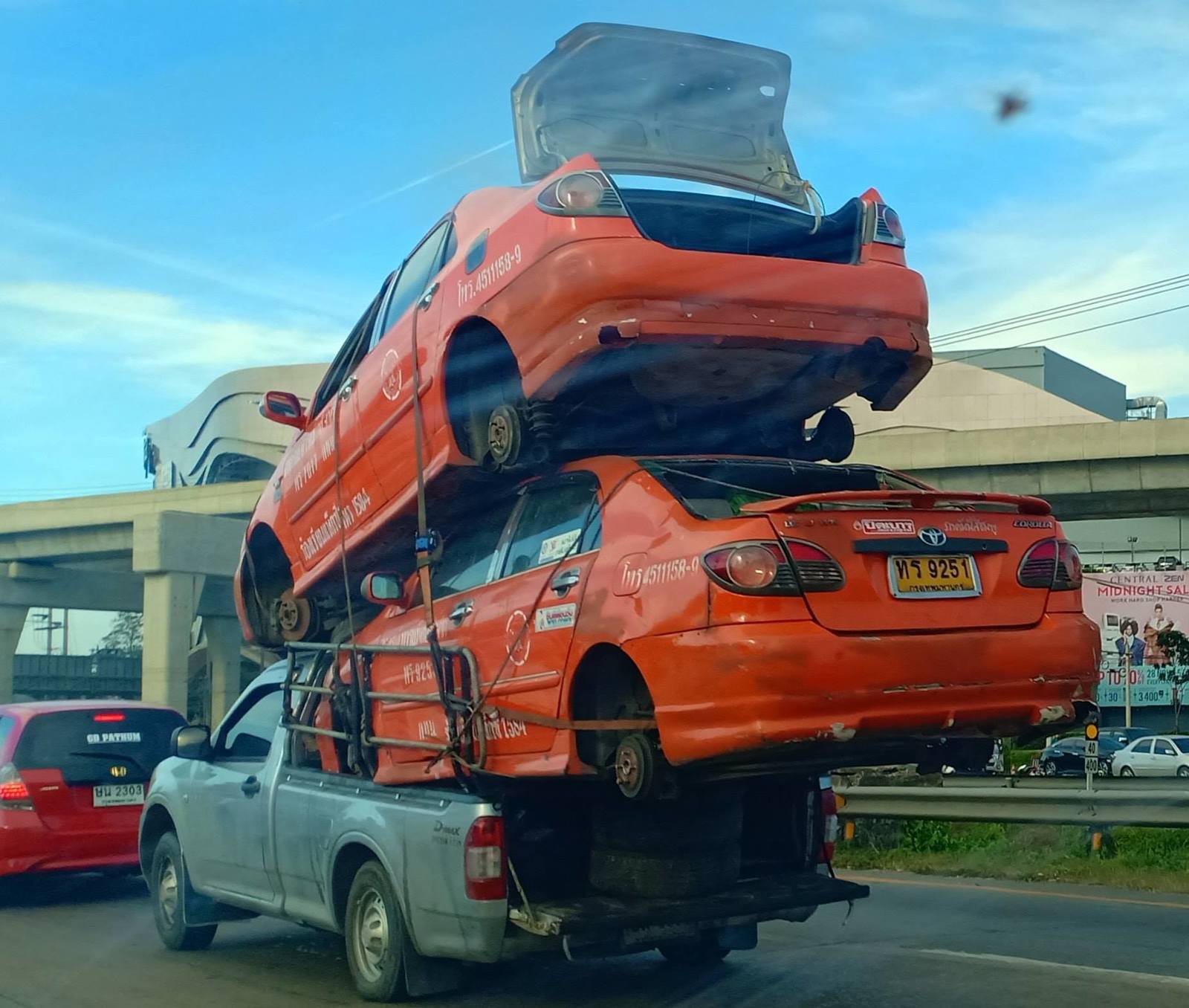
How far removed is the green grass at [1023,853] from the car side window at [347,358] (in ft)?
20.9

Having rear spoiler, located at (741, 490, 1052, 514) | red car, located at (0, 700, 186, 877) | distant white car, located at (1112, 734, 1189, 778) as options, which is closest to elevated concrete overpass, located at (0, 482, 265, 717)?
distant white car, located at (1112, 734, 1189, 778)

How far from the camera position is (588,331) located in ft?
20.3

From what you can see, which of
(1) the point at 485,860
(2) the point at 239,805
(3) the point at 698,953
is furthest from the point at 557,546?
(2) the point at 239,805

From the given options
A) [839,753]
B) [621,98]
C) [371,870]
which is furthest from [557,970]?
[621,98]

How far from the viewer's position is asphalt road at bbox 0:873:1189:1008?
21.9 ft

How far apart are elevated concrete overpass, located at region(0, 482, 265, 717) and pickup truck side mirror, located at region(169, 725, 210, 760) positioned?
92.2 feet

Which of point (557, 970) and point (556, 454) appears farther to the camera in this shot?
point (557, 970)

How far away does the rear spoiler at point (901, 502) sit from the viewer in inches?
214

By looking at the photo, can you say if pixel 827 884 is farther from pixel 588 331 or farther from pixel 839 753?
pixel 588 331

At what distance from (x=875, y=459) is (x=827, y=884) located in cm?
2532

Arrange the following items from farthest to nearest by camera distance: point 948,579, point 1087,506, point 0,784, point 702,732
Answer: point 1087,506 → point 0,784 → point 948,579 → point 702,732

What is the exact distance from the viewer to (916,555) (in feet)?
18.2

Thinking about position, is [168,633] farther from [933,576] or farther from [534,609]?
[933,576]

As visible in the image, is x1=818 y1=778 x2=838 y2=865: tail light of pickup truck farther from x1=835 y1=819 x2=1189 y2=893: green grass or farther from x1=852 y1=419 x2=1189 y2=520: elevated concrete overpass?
x1=852 y1=419 x2=1189 y2=520: elevated concrete overpass
